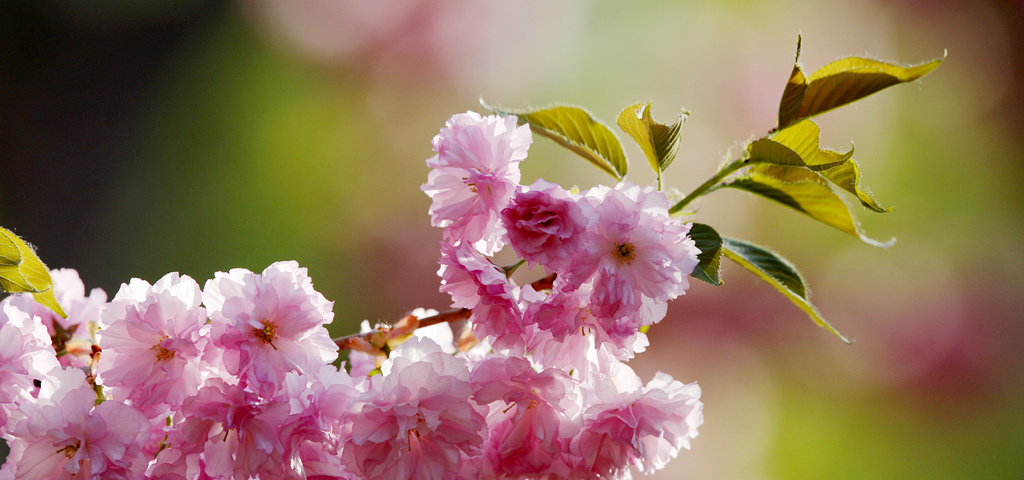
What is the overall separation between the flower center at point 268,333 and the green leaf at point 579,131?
0.51 ft

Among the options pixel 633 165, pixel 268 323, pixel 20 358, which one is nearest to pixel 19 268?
pixel 20 358

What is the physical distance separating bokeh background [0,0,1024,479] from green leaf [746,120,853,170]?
118cm

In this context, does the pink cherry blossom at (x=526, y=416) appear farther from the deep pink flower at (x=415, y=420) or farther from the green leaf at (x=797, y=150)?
the green leaf at (x=797, y=150)

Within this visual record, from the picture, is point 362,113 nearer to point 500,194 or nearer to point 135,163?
point 135,163

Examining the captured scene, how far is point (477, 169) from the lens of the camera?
0.98 feet

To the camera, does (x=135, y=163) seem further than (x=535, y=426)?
Yes

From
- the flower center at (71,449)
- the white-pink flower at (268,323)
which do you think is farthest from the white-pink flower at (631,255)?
the flower center at (71,449)

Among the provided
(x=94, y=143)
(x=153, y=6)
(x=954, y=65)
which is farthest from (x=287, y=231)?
(x=954, y=65)

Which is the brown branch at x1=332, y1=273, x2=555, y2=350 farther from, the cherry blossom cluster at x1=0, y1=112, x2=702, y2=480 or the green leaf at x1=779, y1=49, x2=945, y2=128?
the green leaf at x1=779, y1=49, x2=945, y2=128

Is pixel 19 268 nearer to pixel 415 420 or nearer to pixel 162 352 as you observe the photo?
pixel 162 352

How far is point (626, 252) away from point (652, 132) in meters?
0.07

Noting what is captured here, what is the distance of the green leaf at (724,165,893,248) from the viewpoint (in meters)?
0.35

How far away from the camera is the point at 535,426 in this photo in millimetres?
313

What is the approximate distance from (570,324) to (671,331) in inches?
50.5
